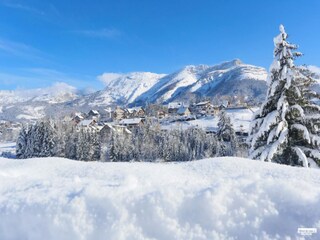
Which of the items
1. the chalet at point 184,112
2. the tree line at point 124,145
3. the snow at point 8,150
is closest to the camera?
the tree line at point 124,145

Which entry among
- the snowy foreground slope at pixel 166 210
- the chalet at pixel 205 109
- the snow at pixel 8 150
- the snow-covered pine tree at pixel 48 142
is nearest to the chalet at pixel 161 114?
the chalet at pixel 205 109

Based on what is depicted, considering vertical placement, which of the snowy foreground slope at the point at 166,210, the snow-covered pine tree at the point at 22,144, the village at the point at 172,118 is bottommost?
the snow-covered pine tree at the point at 22,144

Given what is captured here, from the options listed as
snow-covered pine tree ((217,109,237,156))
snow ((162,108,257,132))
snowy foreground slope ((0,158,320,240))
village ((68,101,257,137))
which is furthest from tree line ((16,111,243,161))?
snowy foreground slope ((0,158,320,240))

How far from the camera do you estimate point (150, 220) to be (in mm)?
5121

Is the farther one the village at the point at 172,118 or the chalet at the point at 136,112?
the chalet at the point at 136,112

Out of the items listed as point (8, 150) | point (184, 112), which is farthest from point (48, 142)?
point (184, 112)

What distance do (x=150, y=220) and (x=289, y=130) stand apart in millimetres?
12652

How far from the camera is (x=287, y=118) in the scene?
52.3 feet

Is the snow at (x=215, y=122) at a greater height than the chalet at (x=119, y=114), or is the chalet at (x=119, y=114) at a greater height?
the chalet at (x=119, y=114)

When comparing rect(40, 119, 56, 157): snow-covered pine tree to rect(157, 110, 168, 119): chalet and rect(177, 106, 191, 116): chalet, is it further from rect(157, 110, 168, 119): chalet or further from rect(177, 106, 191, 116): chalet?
rect(177, 106, 191, 116): chalet

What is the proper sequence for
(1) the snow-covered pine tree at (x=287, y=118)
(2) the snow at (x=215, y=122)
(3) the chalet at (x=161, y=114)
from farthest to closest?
1. (3) the chalet at (x=161, y=114)
2. (2) the snow at (x=215, y=122)
3. (1) the snow-covered pine tree at (x=287, y=118)

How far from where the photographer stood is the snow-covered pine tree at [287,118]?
15.3 meters

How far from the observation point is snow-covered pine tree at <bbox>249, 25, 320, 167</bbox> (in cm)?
1527

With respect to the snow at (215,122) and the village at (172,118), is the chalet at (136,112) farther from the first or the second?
the snow at (215,122)
